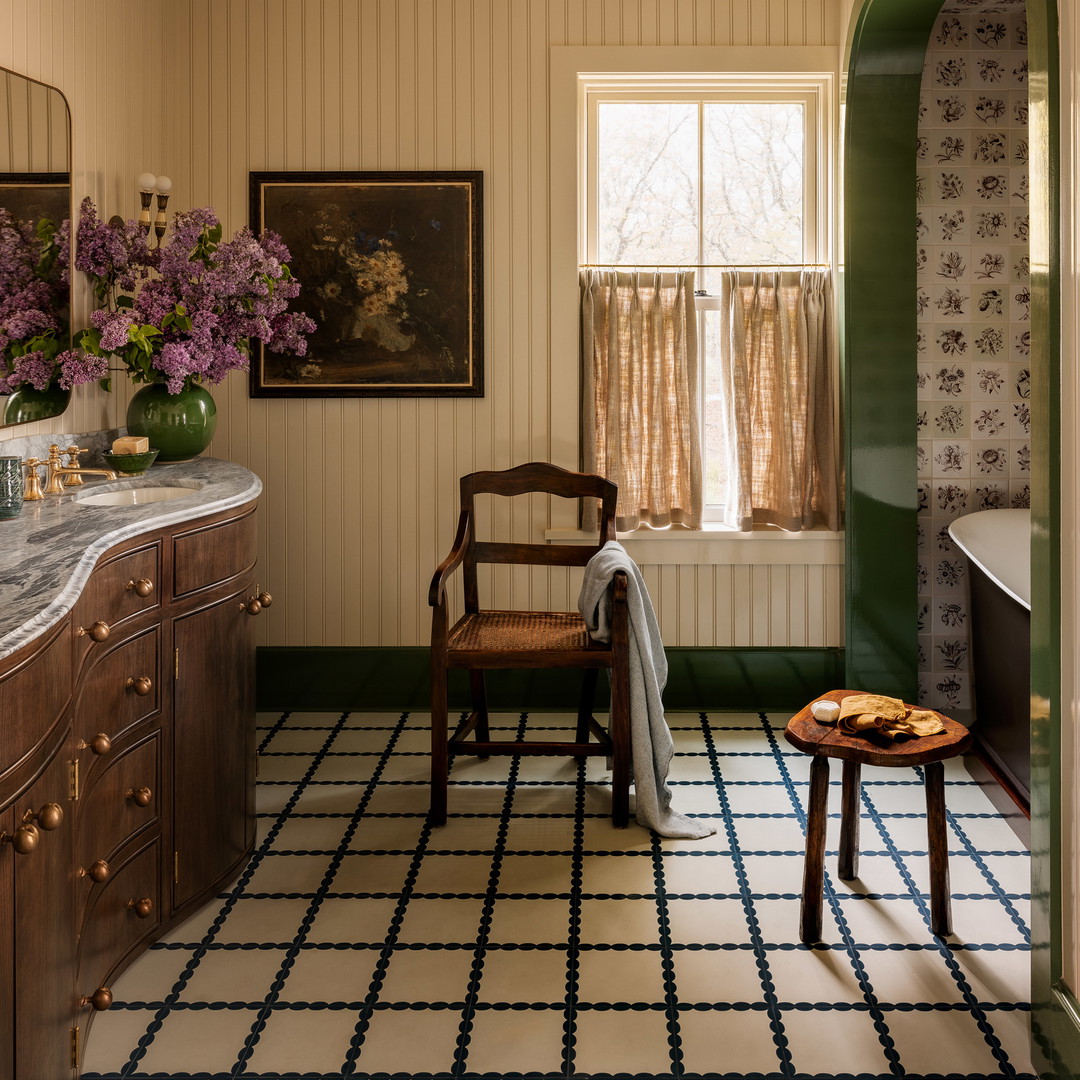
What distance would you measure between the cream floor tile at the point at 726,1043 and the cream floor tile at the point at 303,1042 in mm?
668

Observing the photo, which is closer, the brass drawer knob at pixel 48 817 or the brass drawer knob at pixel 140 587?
the brass drawer knob at pixel 48 817

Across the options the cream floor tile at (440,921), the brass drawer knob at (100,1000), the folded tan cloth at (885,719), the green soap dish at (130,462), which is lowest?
the cream floor tile at (440,921)

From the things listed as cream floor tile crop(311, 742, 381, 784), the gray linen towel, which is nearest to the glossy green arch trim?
the gray linen towel

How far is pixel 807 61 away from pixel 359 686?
285cm

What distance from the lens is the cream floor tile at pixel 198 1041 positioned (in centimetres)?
206

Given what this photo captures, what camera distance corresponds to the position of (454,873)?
9.45 ft

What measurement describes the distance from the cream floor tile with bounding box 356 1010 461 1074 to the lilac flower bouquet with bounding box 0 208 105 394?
6.06 feet

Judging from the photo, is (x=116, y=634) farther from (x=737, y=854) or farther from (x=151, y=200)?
(x=151, y=200)

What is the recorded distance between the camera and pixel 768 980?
235cm

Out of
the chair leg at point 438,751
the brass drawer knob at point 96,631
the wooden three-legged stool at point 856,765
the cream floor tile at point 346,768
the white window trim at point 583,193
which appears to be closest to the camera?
the brass drawer knob at point 96,631

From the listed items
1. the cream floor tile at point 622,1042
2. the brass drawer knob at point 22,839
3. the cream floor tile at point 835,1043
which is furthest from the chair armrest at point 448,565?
the brass drawer knob at point 22,839

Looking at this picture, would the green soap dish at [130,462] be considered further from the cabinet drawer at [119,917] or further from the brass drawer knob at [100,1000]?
the brass drawer knob at [100,1000]

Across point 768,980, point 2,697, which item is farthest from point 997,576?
point 2,697

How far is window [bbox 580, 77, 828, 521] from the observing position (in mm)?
4082
